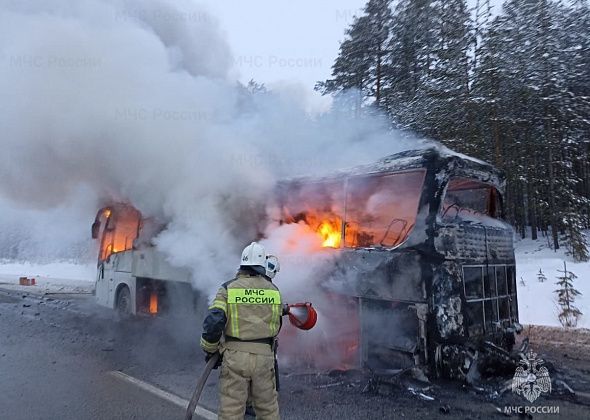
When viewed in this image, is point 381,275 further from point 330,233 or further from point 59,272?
point 59,272

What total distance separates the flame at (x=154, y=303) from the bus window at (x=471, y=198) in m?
5.68

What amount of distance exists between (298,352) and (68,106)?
625 cm

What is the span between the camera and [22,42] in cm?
764

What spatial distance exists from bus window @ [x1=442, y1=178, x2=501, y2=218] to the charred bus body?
18mm

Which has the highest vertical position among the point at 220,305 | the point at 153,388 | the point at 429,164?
the point at 429,164

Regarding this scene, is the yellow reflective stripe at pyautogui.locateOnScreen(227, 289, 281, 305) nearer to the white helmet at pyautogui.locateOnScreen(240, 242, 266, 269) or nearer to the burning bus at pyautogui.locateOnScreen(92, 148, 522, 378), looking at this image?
the white helmet at pyautogui.locateOnScreen(240, 242, 266, 269)

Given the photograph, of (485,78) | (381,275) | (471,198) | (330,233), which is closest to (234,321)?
(381,275)

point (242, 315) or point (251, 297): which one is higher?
point (251, 297)

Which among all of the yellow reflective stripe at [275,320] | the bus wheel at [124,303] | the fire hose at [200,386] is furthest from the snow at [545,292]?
the bus wheel at [124,303]

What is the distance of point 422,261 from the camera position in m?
4.34

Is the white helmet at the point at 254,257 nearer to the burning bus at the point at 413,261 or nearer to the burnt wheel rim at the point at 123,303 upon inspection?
the burning bus at the point at 413,261

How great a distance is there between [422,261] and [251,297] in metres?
2.19

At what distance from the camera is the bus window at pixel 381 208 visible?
488 centimetres

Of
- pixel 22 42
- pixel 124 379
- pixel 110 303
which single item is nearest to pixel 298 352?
pixel 124 379
